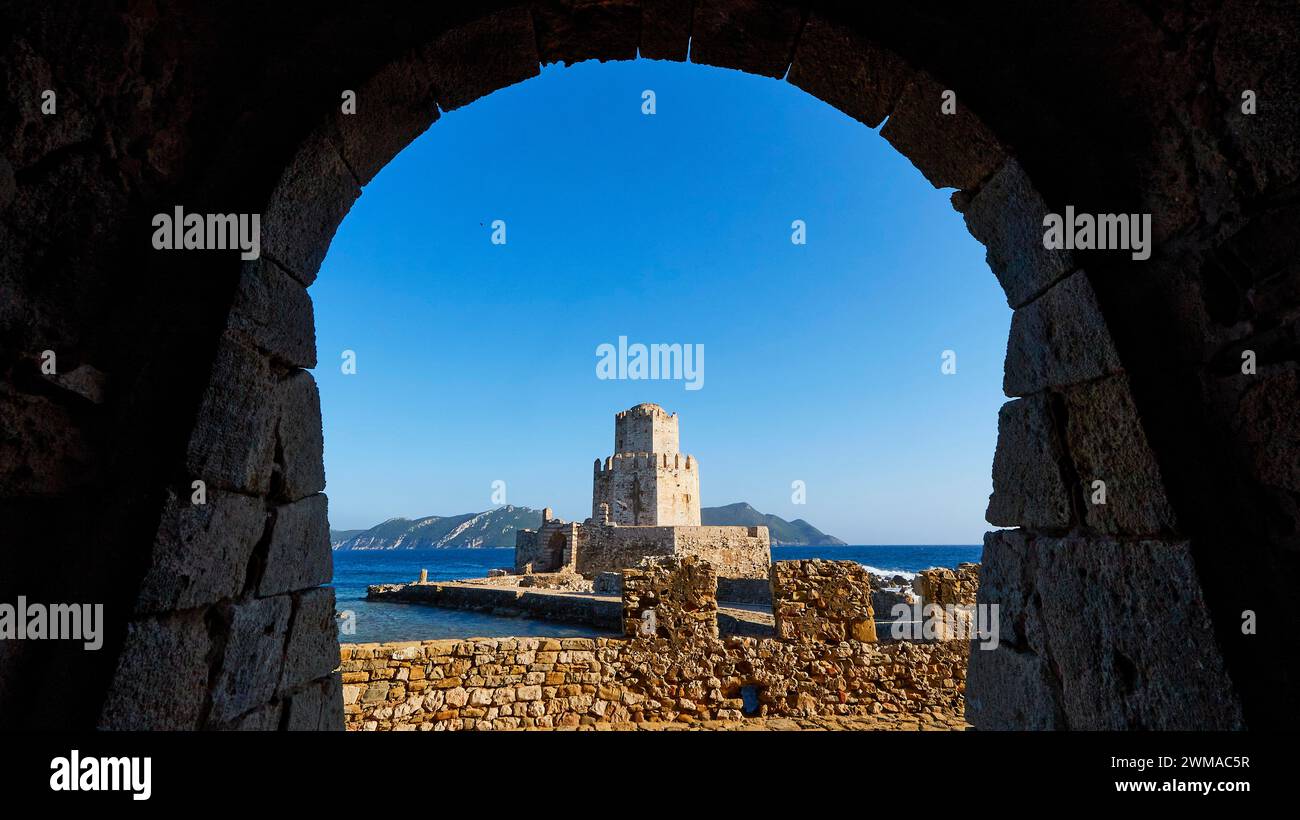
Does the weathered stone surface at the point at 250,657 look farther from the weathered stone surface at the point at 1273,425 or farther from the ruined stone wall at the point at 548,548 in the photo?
the ruined stone wall at the point at 548,548

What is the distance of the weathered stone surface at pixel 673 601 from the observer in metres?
7.37

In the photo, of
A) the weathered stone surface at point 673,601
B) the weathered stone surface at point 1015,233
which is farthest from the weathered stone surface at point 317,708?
the weathered stone surface at point 673,601

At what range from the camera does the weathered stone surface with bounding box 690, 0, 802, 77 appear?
7.77ft

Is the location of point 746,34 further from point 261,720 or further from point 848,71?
point 261,720

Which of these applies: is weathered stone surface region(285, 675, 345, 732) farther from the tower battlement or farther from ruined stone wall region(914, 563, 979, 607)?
the tower battlement

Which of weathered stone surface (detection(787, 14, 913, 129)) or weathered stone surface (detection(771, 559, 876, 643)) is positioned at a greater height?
weathered stone surface (detection(787, 14, 913, 129))

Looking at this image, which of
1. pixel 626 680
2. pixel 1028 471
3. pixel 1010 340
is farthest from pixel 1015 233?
pixel 626 680

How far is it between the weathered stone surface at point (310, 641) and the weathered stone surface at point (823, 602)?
6186 millimetres

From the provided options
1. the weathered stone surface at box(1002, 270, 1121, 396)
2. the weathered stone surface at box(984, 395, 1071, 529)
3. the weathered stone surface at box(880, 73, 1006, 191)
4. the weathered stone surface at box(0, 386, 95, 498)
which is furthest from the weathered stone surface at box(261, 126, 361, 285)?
the weathered stone surface at box(984, 395, 1071, 529)

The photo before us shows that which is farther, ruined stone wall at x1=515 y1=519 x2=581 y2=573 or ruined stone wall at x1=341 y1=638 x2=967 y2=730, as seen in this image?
ruined stone wall at x1=515 y1=519 x2=581 y2=573

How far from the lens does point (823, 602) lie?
763 cm

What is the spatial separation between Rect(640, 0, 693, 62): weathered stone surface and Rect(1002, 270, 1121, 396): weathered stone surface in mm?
2033
